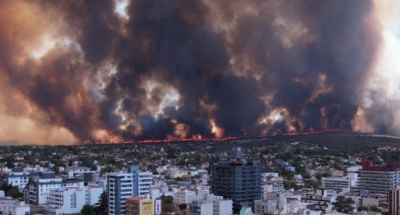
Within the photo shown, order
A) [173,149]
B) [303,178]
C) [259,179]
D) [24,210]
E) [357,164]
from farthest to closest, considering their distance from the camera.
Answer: [173,149]
[357,164]
[303,178]
[259,179]
[24,210]

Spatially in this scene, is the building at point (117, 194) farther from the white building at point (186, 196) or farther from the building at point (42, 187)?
the building at point (42, 187)

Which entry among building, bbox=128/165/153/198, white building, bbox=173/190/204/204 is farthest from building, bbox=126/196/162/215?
white building, bbox=173/190/204/204

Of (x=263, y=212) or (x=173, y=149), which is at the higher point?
(x=173, y=149)

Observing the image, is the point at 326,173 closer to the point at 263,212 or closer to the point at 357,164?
the point at 357,164

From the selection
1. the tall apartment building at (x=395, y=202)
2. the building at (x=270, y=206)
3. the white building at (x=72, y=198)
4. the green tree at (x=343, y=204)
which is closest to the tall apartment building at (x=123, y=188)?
the white building at (x=72, y=198)

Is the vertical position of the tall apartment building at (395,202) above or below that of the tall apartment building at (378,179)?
below

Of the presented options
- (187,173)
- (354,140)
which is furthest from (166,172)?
(354,140)

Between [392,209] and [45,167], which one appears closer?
[392,209]

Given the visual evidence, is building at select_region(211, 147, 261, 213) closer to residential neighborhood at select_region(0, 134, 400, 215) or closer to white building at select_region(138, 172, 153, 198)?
residential neighborhood at select_region(0, 134, 400, 215)

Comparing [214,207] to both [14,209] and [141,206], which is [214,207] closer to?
[141,206]
